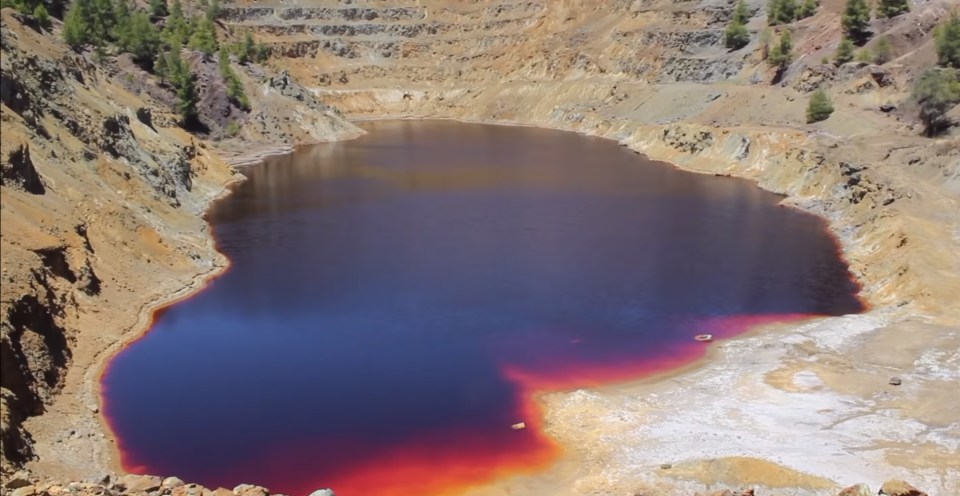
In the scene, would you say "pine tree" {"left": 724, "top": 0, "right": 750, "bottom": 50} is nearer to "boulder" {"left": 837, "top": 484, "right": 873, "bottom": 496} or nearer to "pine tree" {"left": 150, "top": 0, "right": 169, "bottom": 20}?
"pine tree" {"left": 150, "top": 0, "right": 169, "bottom": 20}

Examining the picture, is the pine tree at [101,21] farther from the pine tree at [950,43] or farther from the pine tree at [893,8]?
the pine tree at [893,8]

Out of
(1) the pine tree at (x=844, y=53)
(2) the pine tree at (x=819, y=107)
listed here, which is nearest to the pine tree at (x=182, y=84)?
(2) the pine tree at (x=819, y=107)

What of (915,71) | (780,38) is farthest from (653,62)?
(915,71)

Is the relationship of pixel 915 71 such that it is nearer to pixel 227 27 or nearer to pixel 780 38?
pixel 780 38

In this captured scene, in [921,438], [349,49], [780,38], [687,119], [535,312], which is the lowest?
[921,438]

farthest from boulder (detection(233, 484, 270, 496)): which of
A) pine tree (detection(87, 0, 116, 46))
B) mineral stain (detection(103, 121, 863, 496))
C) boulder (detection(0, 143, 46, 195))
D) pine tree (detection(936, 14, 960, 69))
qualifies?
pine tree (detection(87, 0, 116, 46))

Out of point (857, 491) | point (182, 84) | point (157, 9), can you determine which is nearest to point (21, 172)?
point (857, 491)
